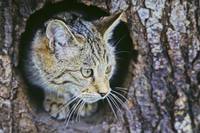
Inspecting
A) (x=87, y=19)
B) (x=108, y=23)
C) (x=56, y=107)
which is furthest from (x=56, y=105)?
(x=108, y=23)

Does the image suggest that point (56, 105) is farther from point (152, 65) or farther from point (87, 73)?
point (152, 65)

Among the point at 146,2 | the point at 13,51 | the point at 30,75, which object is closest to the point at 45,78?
the point at 30,75

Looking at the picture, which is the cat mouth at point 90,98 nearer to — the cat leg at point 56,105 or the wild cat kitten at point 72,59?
the wild cat kitten at point 72,59

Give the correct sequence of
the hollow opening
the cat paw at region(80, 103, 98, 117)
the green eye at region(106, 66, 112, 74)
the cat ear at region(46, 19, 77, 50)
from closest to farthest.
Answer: the cat ear at region(46, 19, 77, 50) → the green eye at region(106, 66, 112, 74) → the hollow opening → the cat paw at region(80, 103, 98, 117)

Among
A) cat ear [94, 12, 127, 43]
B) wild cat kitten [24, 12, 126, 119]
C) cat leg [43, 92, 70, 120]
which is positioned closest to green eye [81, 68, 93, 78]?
wild cat kitten [24, 12, 126, 119]

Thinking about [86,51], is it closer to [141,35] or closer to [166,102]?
[141,35]

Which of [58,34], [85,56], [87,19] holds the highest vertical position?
[87,19]

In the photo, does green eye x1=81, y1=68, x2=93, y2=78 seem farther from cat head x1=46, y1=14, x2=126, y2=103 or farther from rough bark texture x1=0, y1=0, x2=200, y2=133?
rough bark texture x1=0, y1=0, x2=200, y2=133
